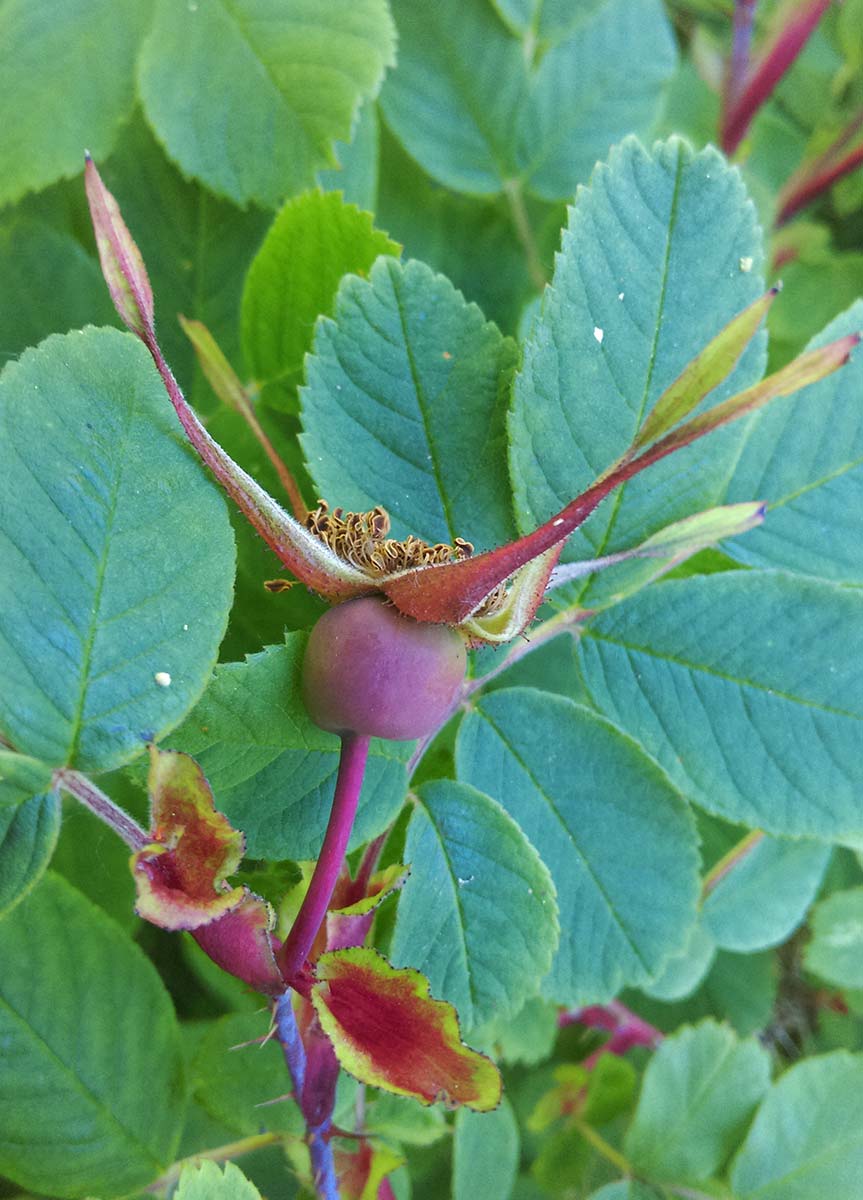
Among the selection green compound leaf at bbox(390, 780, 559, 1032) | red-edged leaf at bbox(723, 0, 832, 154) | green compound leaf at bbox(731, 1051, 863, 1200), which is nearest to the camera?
green compound leaf at bbox(390, 780, 559, 1032)

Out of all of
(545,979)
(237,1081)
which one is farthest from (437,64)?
(237,1081)

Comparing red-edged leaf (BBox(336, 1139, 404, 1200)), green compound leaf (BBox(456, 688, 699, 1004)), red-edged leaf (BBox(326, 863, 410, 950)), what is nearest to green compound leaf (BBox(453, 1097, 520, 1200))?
red-edged leaf (BBox(336, 1139, 404, 1200))

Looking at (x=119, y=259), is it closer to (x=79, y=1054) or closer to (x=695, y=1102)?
(x=79, y=1054)

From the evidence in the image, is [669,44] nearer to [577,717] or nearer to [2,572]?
[577,717]

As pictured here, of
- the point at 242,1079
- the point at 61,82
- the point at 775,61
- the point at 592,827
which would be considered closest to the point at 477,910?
the point at 592,827

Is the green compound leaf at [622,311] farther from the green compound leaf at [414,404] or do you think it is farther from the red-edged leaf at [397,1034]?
the red-edged leaf at [397,1034]

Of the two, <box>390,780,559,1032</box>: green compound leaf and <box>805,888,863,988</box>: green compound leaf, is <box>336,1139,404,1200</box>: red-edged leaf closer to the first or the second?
<box>390,780,559,1032</box>: green compound leaf
